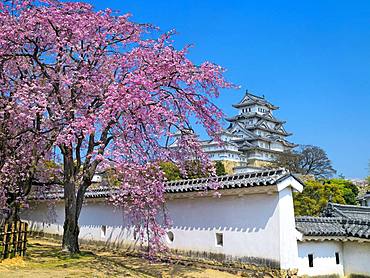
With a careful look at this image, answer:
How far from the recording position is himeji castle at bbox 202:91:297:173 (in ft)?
222

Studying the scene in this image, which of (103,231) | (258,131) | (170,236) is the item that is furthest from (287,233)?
(258,131)

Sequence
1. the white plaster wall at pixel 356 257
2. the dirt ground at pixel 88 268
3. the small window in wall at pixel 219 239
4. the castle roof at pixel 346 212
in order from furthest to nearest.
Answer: the castle roof at pixel 346 212
the small window in wall at pixel 219 239
the white plaster wall at pixel 356 257
the dirt ground at pixel 88 268

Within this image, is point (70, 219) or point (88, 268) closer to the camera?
point (88, 268)

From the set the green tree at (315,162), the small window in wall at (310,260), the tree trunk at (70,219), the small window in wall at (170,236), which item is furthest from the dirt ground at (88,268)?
the green tree at (315,162)

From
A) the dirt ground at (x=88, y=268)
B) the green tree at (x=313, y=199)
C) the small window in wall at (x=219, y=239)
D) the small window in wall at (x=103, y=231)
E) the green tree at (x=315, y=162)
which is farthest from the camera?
the green tree at (x=315, y=162)

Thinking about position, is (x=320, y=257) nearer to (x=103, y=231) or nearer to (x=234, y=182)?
(x=234, y=182)

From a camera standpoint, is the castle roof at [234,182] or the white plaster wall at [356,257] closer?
the castle roof at [234,182]

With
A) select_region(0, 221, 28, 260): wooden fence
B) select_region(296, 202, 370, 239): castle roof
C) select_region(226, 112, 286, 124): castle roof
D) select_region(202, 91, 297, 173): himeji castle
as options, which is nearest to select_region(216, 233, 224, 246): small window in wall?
select_region(296, 202, 370, 239): castle roof

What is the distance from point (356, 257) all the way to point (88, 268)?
7.91 metres

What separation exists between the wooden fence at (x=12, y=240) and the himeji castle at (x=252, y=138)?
53.8 m

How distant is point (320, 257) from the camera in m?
10.7

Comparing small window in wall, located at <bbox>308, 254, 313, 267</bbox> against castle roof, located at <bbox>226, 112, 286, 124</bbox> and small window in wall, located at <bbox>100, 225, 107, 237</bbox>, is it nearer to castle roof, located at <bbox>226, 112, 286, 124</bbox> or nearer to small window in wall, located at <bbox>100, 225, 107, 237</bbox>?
small window in wall, located at <bbox>100, 225, 107, 237</bbox>

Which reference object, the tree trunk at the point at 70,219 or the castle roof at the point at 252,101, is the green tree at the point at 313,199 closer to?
the tree trunk at the point at 70,219

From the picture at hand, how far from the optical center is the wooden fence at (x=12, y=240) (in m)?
9.54
